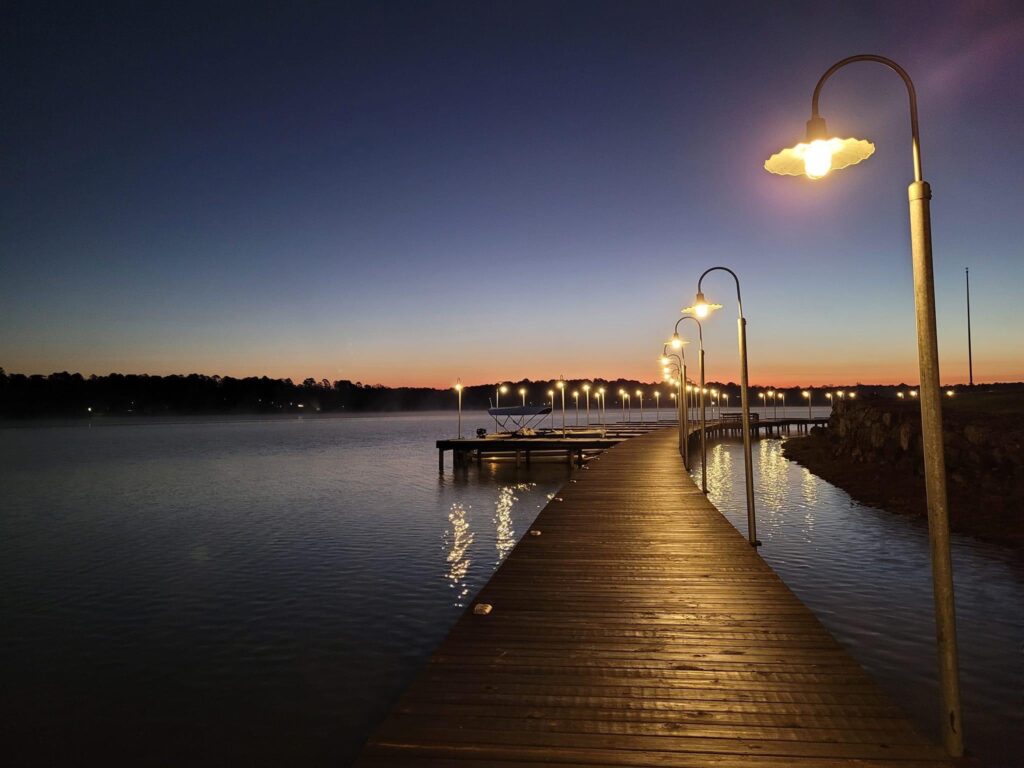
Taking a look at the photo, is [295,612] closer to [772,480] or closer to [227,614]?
[227,614]

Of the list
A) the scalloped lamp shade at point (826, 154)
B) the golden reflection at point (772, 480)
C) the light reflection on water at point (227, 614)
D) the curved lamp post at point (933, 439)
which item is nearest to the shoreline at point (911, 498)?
the golden reflection at point (772, 480)

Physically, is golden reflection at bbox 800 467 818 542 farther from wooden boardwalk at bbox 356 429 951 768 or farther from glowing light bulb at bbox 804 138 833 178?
glowing light bulb at bbox 804 138 833 178

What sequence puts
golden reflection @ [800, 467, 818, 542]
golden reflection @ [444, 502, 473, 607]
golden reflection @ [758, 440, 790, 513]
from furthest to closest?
golden reflection @ [758, 440, 790, 513] < golden reflection @ [800, 467, 818, 542] < golden reflection @ [444, 502, 473, 607]

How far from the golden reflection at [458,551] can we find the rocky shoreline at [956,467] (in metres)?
15.8

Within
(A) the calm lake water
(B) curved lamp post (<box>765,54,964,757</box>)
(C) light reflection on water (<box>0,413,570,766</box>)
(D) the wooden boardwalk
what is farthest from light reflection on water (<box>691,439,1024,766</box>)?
(C) light reflection on water (<box>0,413,570,766</box>)

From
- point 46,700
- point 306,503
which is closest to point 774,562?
point 46,700

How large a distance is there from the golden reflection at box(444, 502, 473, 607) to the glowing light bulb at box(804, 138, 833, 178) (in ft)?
41.4

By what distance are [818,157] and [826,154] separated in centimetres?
6

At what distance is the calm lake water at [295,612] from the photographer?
9.55 m

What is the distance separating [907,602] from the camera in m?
13.9

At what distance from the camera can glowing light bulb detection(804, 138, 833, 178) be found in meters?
5.16

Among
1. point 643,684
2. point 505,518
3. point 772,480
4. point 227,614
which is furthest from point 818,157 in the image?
point 772,480

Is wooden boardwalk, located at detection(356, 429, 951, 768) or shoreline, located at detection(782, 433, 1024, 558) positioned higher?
wooden boardwalk, located at detection(356, 429, 951, 768)

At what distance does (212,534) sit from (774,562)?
69.2 feet
